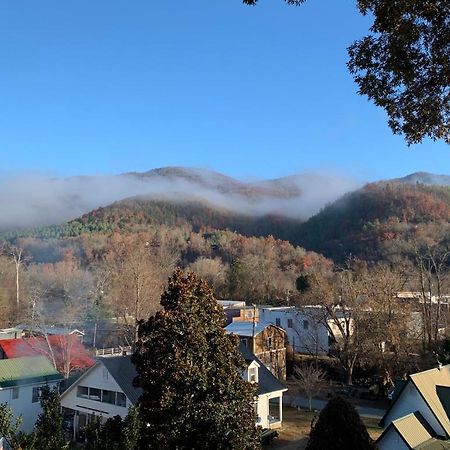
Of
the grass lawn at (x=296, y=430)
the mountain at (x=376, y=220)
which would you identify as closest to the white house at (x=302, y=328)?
the grass lawn at (x=296, y=430)

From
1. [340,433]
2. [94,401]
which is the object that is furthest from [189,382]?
[94,401]

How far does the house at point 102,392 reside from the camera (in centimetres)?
2292

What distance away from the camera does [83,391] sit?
976 inches

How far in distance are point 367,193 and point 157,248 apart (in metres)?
60.3

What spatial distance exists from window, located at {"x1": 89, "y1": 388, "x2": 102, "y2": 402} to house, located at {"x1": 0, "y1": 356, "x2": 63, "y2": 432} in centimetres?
328

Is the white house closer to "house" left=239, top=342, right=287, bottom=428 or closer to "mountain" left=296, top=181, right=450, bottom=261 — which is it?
"house" left=239, top=342, right=287, bottom=428

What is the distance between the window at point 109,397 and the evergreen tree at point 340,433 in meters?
15.6

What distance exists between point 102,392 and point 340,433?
54.8 ft

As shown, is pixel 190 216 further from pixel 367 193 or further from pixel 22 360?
pixel 22 360

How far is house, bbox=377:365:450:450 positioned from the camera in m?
17.4

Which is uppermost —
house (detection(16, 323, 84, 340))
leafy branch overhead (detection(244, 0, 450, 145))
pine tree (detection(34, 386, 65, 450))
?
leafy branch overhead (detection(244, 0, 450, 145))

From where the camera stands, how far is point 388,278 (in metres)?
37.3

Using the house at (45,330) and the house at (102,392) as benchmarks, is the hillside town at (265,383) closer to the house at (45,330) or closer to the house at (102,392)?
the house at (102,392)

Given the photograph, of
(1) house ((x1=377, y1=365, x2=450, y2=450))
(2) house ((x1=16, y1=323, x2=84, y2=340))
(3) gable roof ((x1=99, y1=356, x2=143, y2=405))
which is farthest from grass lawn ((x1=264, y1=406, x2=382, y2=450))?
(2) house ((x1=16, y1=323, x2=84, y2=340))
